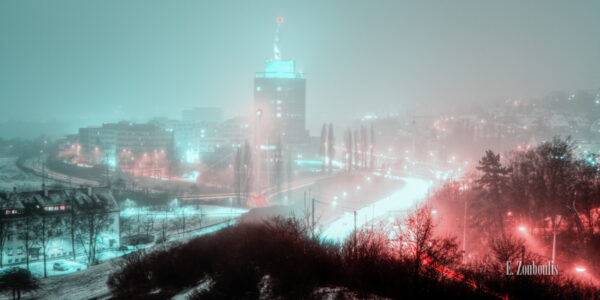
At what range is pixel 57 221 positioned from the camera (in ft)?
73.4

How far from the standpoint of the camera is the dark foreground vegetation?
833cm

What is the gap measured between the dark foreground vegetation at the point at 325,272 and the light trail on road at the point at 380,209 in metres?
9.67

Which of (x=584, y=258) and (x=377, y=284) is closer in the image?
(x=377, y=284)

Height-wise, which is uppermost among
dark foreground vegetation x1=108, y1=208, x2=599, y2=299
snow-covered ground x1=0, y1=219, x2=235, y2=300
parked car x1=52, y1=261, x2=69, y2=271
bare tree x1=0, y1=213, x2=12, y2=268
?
dark foreground vegetation x1=108, y1=208, x2=599, y2=299

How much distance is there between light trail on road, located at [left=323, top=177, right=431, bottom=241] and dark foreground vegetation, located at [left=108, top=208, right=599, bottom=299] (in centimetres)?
967

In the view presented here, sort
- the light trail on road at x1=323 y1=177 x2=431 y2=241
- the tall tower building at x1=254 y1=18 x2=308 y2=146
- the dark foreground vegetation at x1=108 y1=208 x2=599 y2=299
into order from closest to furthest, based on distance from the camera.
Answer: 1. the dark foreground vegetation at x1=108 y1=208 x2=599 y2=299
2. the light trail on road at x1=323 y1=177 x2=431 y2=241
3. the tall tower building at x1=254 y1=18 x2=308 y2=146

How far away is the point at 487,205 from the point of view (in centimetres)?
2183

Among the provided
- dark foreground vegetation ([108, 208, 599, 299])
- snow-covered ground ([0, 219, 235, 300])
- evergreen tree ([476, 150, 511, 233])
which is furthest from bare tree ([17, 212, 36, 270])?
evergreen tree ([476, 150, 511, 233])

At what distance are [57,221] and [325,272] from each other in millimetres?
19583

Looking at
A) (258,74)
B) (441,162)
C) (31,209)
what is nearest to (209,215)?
(31,209)

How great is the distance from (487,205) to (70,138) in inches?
2857

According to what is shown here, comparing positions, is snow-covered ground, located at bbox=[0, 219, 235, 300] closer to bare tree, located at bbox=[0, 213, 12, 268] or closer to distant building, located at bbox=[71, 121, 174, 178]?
bare tree, located at bbox=[0, 213, 12, 268]

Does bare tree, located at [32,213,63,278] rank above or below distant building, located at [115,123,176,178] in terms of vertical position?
below

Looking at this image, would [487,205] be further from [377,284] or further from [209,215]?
[209,215]
